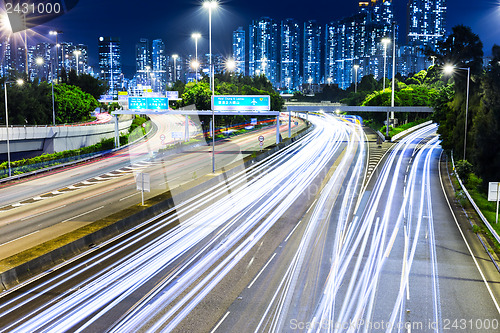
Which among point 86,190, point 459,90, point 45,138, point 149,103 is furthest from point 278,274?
point 149,103

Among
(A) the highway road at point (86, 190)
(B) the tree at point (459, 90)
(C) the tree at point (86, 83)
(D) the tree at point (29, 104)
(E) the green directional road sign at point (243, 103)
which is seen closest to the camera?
(A) the highway road at point (86, 190)

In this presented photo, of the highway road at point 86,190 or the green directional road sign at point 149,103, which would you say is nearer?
the highway road at point 86,190

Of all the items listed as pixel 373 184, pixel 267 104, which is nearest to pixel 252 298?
pixel 373 184

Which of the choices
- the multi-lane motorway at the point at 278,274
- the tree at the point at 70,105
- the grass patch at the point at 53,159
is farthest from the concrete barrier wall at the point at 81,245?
the tree at the point at 70,105

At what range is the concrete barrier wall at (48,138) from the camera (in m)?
47.0

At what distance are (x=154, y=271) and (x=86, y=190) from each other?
19.1 m

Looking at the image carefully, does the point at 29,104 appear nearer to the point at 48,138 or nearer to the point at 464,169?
the point at 48,138

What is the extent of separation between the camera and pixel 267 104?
5522 cm

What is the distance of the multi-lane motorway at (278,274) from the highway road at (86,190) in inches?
90.1

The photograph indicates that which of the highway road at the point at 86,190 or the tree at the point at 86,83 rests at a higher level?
the tree at the point at 86,83

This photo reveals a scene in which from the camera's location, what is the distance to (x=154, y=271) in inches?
711

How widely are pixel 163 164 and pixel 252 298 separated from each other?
34.7m

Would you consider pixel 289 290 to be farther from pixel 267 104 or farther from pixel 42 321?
pixel 267 104

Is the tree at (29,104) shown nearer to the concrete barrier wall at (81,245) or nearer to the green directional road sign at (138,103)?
the green directional road sign at (138,103)
